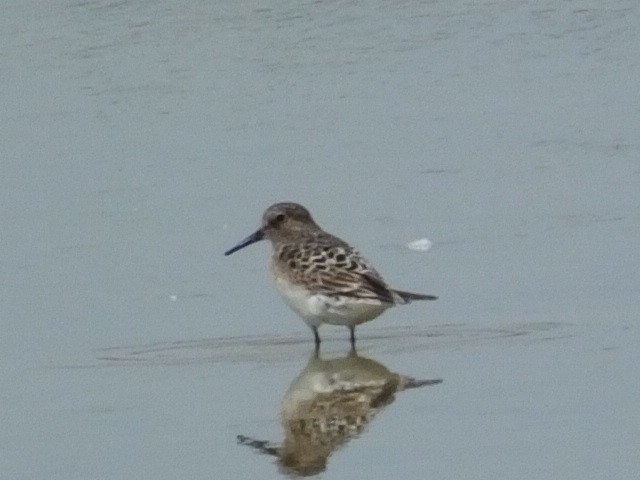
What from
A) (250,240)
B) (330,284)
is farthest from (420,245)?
(330,284)

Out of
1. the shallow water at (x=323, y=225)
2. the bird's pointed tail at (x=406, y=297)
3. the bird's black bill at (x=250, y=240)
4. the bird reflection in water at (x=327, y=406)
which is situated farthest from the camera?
the bird's black bill at (x=250, y=240)

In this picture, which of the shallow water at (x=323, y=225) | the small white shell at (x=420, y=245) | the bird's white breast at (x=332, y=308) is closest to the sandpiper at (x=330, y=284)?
the bird's white breast at (x=332, y=308)

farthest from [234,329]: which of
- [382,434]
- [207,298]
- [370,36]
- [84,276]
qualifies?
[370,36]

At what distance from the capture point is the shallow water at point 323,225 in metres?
7.63

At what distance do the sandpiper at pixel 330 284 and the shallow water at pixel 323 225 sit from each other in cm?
17

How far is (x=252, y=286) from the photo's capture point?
10234 mm

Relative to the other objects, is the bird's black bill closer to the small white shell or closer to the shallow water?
the shallow water

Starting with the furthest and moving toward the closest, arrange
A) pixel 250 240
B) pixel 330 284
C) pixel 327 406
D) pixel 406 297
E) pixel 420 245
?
pixel 420 245 < pixel 250 240 < pixel 330 284 < pixel 406 297 < pixel 327 406

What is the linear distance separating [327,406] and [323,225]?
3226 millimetres

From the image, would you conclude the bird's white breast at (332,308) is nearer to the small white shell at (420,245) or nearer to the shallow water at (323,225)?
the shallow water at (323,225)

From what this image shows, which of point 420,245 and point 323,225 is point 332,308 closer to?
point 420,245

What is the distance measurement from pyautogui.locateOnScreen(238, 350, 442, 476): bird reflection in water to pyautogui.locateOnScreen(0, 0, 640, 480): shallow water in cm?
2

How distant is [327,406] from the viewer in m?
8.12

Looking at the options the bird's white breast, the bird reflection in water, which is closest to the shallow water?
the bird reflection in water
